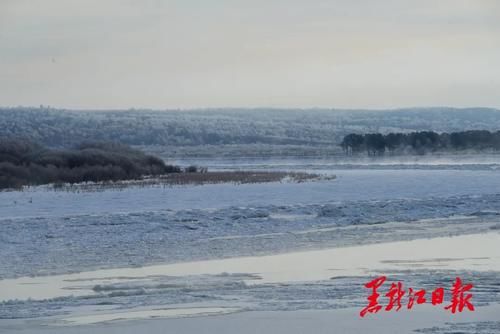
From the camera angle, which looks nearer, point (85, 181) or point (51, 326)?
point (51, 326)

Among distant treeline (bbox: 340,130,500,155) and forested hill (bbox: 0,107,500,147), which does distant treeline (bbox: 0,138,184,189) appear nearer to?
distant treeline (bbox: 340,130,500,155)

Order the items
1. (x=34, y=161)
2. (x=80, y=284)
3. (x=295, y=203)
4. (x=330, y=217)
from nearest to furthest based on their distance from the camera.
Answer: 1. (x=80, y=284)
2. (x=330, y=217)
3. (x=295, y=203)
4. (x=34, y=161)

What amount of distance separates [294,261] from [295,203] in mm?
10327

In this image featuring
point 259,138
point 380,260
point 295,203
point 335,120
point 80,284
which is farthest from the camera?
point 335,120

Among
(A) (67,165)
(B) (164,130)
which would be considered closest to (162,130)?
(B) (164,130)

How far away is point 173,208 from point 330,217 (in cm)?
374

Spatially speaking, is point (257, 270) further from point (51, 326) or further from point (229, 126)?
point (229, 126)

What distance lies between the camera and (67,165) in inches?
1657

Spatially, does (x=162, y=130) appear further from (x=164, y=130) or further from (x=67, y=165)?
(x=67, y=165)

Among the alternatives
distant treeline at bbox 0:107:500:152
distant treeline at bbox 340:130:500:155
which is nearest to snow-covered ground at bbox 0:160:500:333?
distant treeline at bbox 340:130:500:155

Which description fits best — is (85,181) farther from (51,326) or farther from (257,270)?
(51,326)

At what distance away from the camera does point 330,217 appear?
22.0 meters

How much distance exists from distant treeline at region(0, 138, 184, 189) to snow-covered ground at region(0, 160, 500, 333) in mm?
7679

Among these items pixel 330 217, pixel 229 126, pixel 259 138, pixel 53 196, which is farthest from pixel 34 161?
pixel 229 126
